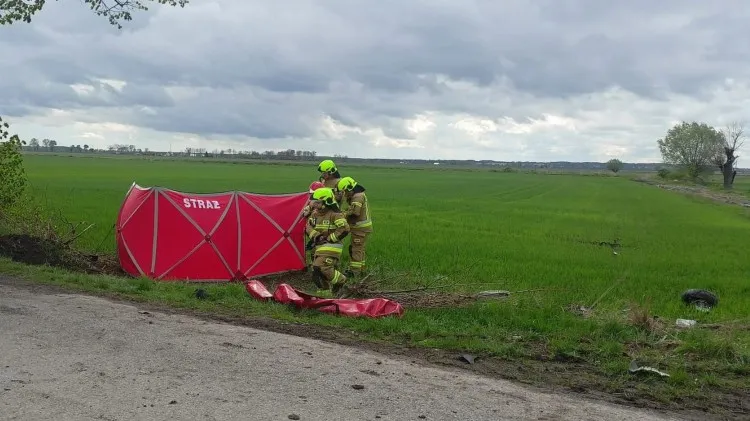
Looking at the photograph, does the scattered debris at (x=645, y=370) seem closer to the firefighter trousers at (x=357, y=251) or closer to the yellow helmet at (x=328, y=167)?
the firefighter trousers at (x=357, y=251)

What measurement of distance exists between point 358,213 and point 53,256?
5.62m

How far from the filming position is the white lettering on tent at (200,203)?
11.5 m

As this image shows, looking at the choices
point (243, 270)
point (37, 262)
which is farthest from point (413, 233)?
point (37, 262)

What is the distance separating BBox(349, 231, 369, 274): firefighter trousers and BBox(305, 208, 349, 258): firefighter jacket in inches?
44.3

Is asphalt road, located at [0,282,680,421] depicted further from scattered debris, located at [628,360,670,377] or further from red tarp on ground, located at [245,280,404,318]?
red tarp on ground, located at [245,280,404,318]

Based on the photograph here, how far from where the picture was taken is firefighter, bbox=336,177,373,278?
11.2 meters

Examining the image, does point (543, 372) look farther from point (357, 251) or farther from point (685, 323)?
point (357, 251)

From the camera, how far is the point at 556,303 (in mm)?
9859

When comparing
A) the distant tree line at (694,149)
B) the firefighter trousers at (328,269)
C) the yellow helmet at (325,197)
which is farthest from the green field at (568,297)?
the distant tree line at (694,149)

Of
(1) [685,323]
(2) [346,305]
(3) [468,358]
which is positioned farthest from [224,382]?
(1) [685,323]

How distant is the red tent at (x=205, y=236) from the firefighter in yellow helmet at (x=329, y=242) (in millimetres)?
1903

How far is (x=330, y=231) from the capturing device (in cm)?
1014

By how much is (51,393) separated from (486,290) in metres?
7.21

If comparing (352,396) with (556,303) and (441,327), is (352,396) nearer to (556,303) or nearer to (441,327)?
(441,327)
